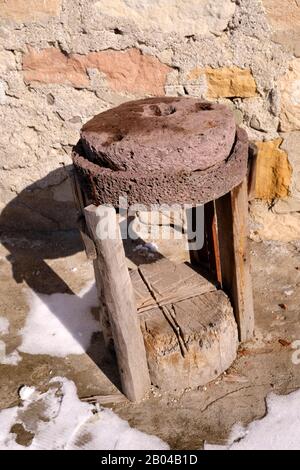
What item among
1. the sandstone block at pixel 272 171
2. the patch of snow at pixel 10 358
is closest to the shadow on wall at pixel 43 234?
the patch of snow at pixel 10 358

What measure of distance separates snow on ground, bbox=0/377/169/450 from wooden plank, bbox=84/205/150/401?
6.4 inches

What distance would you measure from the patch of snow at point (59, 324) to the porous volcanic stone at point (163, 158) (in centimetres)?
90

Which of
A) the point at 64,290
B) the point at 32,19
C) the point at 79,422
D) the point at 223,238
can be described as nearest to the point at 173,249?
the point at 64,290

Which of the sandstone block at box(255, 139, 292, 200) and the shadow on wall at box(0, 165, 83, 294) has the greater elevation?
the sandstone block at box(255, 139, 292, 200)

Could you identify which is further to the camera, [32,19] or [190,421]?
[32,19]

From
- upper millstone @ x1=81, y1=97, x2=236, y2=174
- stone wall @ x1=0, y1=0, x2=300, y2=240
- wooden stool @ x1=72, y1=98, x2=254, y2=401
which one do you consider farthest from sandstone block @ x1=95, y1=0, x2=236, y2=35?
upper millstone @ x1=81, y1=97, x2=236, y2=174

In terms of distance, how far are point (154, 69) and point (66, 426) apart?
170 centimetres

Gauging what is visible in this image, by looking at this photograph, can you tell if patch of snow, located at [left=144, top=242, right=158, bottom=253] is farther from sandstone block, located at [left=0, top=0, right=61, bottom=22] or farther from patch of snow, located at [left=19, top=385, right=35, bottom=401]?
sandstone block, located at [left=0, top=0, right=61, bottom=22]

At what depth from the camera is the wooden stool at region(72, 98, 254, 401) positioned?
1.66 meters

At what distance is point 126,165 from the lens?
1665 mm

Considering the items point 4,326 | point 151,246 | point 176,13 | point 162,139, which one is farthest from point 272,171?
point 4,326

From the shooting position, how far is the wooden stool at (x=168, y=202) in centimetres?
166

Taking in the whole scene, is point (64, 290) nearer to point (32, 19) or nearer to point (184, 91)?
point (184, 91)

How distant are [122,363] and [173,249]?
107 cm
